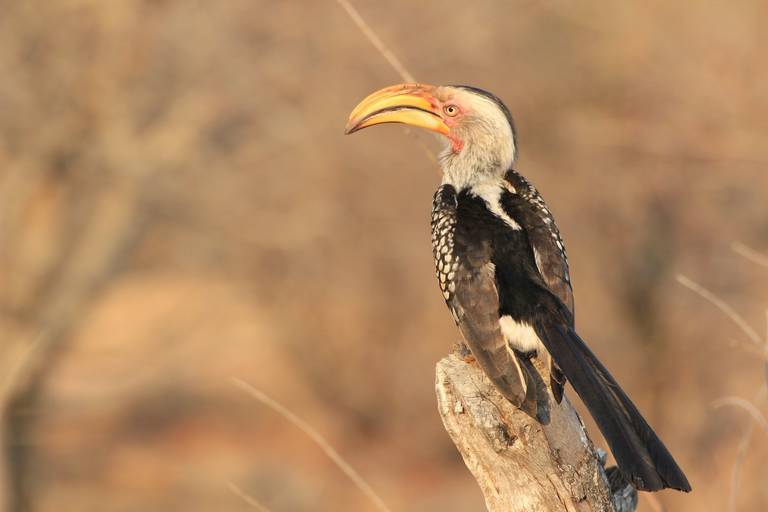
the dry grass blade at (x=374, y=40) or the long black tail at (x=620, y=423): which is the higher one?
the dry grass blade at (x=374, y=40)

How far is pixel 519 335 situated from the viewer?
3.10 meters

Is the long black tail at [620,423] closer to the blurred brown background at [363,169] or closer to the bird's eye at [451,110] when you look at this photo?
the bird's eye at [451,110]

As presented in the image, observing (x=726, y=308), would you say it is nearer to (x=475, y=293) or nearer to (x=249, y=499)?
(x=475, y=293)

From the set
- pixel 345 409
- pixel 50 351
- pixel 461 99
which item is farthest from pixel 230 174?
pixel 345 409

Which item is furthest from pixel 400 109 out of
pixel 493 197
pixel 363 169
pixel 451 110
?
pixel 363 169

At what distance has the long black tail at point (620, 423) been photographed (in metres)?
2.39

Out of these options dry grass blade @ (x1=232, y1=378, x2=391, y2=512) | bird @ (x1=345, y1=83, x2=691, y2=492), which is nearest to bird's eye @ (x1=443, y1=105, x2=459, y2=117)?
bird @ (x1=345, y1=83, x2=691, y2=492)

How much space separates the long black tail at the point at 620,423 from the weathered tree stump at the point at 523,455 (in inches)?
2.8

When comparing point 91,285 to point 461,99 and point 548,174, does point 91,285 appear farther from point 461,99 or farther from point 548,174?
point 461,99

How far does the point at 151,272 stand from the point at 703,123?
566 cm

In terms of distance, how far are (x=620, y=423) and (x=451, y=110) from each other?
1519 millimetres

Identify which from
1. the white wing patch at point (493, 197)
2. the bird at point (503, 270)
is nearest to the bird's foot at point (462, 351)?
the bird at point (503, 270)

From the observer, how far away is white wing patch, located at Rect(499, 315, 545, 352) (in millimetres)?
3072

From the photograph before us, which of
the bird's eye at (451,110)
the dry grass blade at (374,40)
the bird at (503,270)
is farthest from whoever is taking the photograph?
the bird's eye at (451,110)
